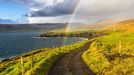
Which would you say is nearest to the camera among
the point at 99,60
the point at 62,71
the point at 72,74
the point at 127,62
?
the point at 72,74

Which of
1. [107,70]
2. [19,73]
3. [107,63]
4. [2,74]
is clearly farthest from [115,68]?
[2,74]

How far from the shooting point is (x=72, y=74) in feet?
111

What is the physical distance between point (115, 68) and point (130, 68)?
204cm

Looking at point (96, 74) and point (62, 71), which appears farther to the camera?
point (62, 71)

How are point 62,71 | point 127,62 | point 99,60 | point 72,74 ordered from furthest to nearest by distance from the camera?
point 99,60 → point 127,62 → point 62,71 → point 72,74

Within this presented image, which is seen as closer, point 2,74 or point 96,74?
point 96,74

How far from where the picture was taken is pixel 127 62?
39.4 metres

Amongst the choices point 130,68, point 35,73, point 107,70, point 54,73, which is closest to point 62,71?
point 54,73

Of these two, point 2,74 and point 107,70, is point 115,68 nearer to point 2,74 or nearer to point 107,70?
point 107,70

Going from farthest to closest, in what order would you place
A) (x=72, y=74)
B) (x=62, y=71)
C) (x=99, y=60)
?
(x=99, y=60) → (x=62, y=71) → (x=72, y=74)

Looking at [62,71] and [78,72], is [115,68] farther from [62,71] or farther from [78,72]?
[62,71]

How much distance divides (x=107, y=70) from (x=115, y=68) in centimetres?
118

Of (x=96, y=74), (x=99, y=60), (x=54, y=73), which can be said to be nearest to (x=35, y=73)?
(x=54, y=73)

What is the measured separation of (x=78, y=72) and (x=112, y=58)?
11171 mm
